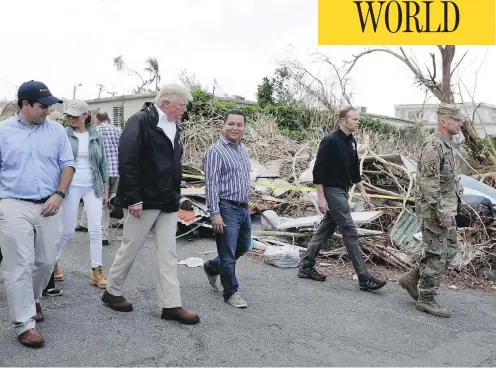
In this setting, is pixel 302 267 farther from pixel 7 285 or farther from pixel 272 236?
pixel 7 285

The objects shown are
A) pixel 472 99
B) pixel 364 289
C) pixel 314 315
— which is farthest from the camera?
pixel 472 99

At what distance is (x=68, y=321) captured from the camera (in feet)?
14.0

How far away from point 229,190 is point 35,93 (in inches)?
75.0

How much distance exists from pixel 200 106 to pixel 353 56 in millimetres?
6718

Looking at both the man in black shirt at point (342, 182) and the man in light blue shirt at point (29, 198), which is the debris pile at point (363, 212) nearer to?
the man in black shirt at point (342, 182)

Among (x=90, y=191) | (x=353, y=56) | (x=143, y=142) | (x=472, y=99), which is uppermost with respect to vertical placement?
(x=353, y=56)

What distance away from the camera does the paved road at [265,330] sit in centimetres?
370

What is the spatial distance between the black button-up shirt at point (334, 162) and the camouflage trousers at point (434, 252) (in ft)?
3.53

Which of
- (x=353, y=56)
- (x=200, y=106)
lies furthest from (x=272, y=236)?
(x=353, y=56)

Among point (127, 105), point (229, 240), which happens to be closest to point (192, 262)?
point (229, 240)

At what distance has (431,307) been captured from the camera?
5012mm

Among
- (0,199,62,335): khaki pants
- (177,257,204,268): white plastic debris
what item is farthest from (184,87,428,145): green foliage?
(0,199,62,335): khaki pants

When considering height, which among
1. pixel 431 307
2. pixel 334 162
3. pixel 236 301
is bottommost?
pixel 431 307

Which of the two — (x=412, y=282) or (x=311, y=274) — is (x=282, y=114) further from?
(x=412, y=282)
